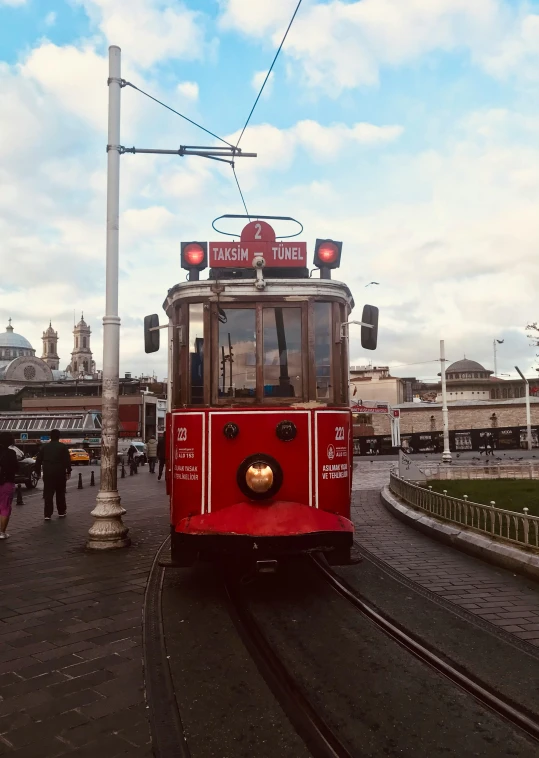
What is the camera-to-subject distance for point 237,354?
6312 mm

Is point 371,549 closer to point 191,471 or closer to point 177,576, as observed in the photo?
point 177,576

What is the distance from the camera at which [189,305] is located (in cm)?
645

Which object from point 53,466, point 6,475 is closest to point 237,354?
point 6,475

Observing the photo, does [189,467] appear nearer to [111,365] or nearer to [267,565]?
[267,565]

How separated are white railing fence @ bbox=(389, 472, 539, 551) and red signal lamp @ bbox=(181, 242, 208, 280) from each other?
4627 mm

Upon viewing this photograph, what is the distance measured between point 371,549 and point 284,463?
3.29 metres

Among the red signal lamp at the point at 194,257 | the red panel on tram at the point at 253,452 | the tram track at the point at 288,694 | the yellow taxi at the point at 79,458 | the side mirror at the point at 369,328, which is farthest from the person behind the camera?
the yellow taxi at the point at 79,458

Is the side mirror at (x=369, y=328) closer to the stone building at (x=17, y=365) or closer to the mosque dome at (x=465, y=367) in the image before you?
the mosque dome at (x=465, y=367)

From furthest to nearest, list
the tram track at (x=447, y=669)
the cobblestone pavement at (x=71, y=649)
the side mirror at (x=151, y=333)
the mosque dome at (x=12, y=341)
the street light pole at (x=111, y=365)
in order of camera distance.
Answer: the mosque dome at (x=12, y=341), the street light pole at (x=111, y=365), the side mirror at (x=151, y=333), the tram track at (x=447, y=669), the cobblestone pavement at (x=71, y=649)

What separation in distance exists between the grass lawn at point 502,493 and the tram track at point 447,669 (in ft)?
16.0

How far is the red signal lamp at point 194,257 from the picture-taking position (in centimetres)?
696

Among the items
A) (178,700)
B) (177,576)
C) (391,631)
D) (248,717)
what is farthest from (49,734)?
(177,576)

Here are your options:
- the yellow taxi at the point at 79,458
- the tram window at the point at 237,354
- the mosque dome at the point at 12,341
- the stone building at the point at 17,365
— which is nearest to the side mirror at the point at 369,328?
the tram window at the point at 237,354

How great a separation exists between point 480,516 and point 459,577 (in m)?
1.98
